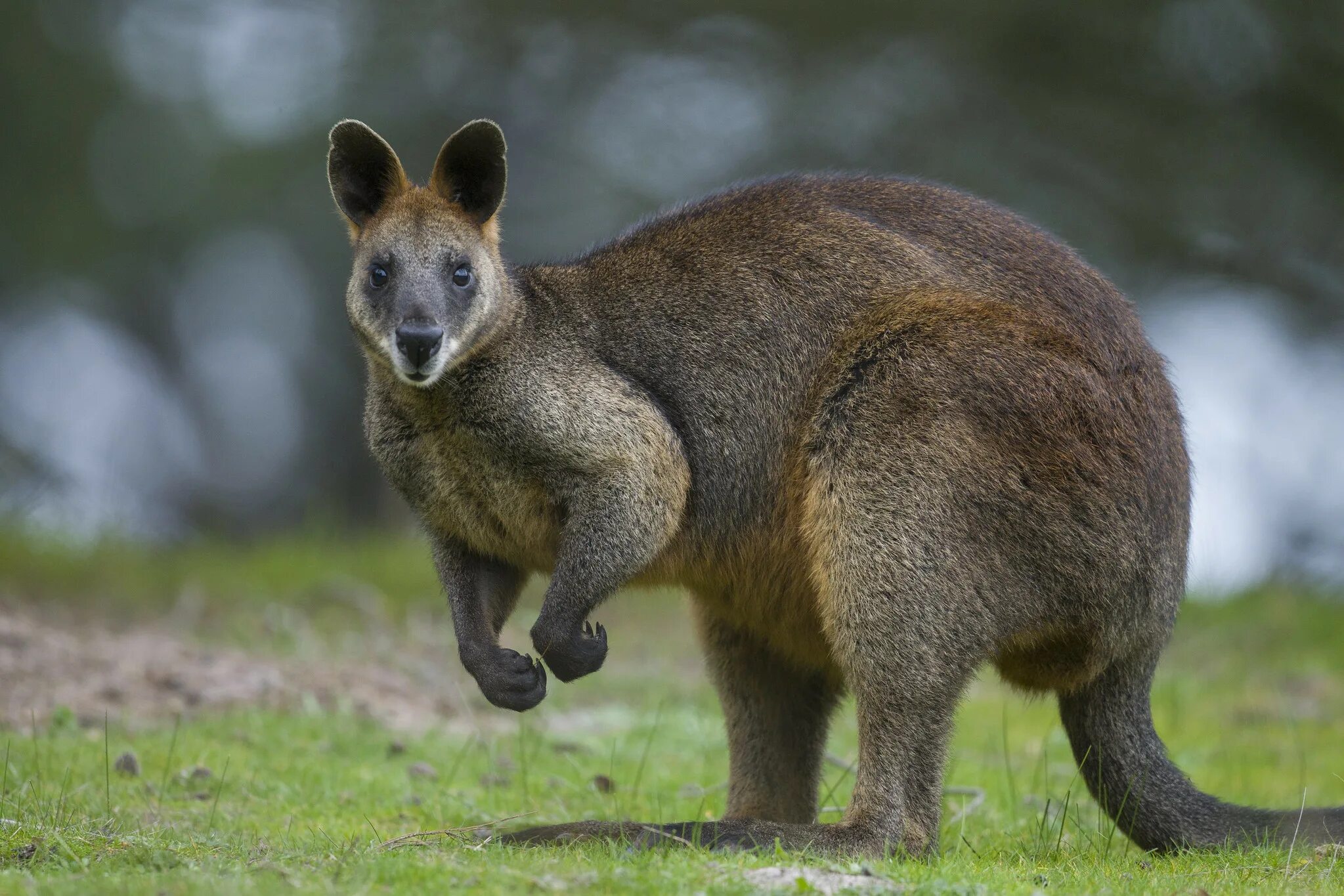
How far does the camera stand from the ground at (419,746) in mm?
4465

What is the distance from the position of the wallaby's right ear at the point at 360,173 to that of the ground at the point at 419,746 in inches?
85.9

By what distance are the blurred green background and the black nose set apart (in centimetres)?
669

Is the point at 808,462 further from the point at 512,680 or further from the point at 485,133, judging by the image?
the point at 485,133

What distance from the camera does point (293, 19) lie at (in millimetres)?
13656

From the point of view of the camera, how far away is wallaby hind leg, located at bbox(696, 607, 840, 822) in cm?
604

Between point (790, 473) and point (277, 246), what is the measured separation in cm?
1110

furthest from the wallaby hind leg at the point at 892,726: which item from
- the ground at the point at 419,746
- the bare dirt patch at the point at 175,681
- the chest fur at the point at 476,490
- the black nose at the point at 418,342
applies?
the bare dirt patch at the point at 175,681

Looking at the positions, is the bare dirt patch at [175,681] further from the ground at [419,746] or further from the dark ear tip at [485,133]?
the dark ear tip at [485,133]

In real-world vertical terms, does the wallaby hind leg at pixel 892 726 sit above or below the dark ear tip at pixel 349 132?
below

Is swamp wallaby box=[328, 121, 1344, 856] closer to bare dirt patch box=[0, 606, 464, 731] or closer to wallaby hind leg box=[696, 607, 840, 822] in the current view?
wallaby hind leg box=[696, 607, 840, 822]

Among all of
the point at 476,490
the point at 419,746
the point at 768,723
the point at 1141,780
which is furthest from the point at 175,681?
the point at 1141,780

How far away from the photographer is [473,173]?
6.07 meters

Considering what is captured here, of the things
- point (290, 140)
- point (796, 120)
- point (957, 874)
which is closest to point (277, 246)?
point (290, 140)

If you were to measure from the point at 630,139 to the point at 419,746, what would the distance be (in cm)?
771
